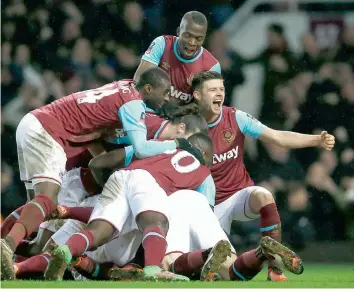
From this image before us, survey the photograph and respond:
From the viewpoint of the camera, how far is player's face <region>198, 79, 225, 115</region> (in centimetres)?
886

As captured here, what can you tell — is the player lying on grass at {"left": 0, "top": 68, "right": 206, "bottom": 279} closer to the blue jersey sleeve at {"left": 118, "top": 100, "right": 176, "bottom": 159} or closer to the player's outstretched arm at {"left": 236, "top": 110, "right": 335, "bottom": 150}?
the blue jersey sleeve at {"left": 118, "top": 100, "right": 176, "bottom": 159}

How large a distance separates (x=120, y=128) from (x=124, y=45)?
406 centimetres

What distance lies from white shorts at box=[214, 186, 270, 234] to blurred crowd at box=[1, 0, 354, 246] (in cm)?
272

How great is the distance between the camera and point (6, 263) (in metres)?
7.04

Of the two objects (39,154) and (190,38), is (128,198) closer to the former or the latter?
(39,154)

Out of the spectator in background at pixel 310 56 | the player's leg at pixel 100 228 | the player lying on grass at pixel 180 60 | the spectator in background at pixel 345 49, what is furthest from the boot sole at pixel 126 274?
the spectator in background at pixel 345 49

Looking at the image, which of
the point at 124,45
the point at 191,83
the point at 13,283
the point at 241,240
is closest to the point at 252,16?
the point at 124,45

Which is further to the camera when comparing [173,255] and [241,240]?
[241,240]

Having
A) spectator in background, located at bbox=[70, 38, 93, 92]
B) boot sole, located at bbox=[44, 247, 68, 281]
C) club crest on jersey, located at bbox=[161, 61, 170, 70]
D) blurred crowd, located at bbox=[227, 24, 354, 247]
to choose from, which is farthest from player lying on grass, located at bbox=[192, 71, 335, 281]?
spectator in background, located at bbox=[70, 38, 93, 92]

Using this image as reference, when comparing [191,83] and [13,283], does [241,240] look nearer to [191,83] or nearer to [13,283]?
[191,83]

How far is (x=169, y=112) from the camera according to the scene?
28.0 ft

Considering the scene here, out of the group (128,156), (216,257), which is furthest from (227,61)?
(216,257)

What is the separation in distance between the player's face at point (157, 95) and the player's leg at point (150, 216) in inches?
35.4

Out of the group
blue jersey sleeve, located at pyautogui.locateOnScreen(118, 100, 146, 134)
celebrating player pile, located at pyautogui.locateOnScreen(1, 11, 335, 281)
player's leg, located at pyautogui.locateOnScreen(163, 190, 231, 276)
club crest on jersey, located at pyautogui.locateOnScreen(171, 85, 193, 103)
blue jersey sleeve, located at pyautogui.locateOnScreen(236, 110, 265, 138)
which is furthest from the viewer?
club crest on jersey, located at pyautogui.locateOnScreen(171, 85, 193, 103)
